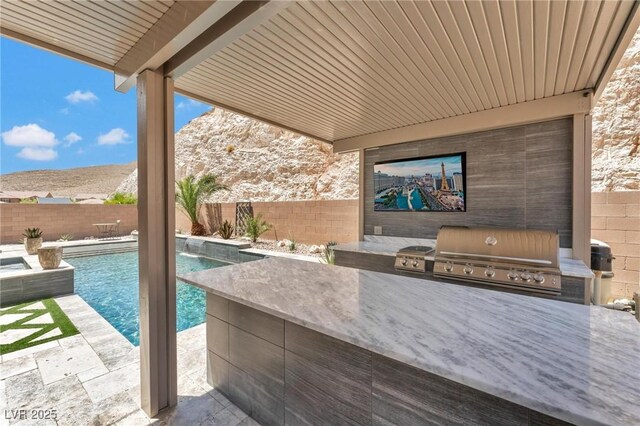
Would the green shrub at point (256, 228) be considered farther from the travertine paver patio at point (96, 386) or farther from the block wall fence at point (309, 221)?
the travertine paver patio at point (96, 386)

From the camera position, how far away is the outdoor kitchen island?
2.52ft

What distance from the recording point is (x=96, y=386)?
208 centimetres

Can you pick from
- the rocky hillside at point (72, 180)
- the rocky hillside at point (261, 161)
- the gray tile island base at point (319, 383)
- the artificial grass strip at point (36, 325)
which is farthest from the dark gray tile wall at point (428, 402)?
the rocky hillside at point (72, 180)

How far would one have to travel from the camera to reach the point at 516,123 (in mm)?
3078

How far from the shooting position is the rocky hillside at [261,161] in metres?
11.3

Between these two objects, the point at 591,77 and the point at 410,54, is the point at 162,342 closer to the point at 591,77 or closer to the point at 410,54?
the point at 410,54

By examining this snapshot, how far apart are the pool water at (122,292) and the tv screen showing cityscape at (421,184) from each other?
126 inches

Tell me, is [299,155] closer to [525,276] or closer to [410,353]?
[525,276]

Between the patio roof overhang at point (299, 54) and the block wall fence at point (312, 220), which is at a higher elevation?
the patio roof overhang at point (299, 54)

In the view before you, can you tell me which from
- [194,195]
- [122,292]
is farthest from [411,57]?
[194,195]

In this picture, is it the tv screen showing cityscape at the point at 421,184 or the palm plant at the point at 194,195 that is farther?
the palm plant at the point at 194,195

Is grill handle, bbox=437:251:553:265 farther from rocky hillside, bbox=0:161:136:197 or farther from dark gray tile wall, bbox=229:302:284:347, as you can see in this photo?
rocky hillside, bbox=0:161:136:197

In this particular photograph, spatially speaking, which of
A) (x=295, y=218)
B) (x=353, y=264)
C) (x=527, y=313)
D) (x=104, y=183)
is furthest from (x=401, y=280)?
(x=104, y=183)

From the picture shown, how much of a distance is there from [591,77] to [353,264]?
296 cm
